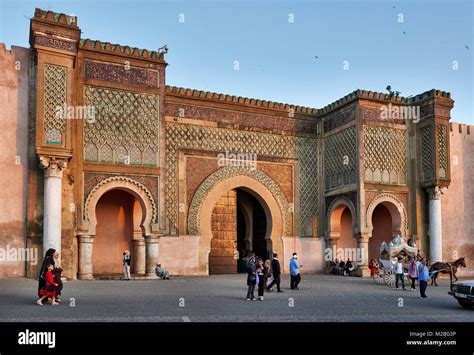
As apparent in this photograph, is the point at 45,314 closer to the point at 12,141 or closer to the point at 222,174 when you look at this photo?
the point at 12,141

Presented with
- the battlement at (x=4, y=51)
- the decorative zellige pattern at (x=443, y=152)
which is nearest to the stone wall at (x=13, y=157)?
the battlement at (x=4, y=51)

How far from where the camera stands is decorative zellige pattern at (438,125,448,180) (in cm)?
1677

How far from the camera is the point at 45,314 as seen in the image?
7.06 m

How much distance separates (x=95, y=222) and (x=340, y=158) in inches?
312

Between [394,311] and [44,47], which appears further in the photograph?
[44,47]

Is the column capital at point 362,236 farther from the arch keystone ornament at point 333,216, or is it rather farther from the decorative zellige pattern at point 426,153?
the decorative zellige pattern at point 426,153

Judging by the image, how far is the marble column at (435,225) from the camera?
16.8m

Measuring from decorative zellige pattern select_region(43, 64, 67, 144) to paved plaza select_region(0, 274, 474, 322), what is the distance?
3.32 metres

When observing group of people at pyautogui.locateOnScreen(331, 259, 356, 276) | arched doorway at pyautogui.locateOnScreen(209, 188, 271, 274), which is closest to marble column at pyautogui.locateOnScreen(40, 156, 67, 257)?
arched doorway at pyautogui.locateOnScreen(209, 188, 271, 274)

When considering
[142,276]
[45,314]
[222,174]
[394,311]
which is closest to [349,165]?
[222,174]

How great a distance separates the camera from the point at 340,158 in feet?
56.4

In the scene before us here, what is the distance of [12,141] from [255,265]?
269 inches

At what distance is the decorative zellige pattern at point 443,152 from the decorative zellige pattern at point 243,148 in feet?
12.6
